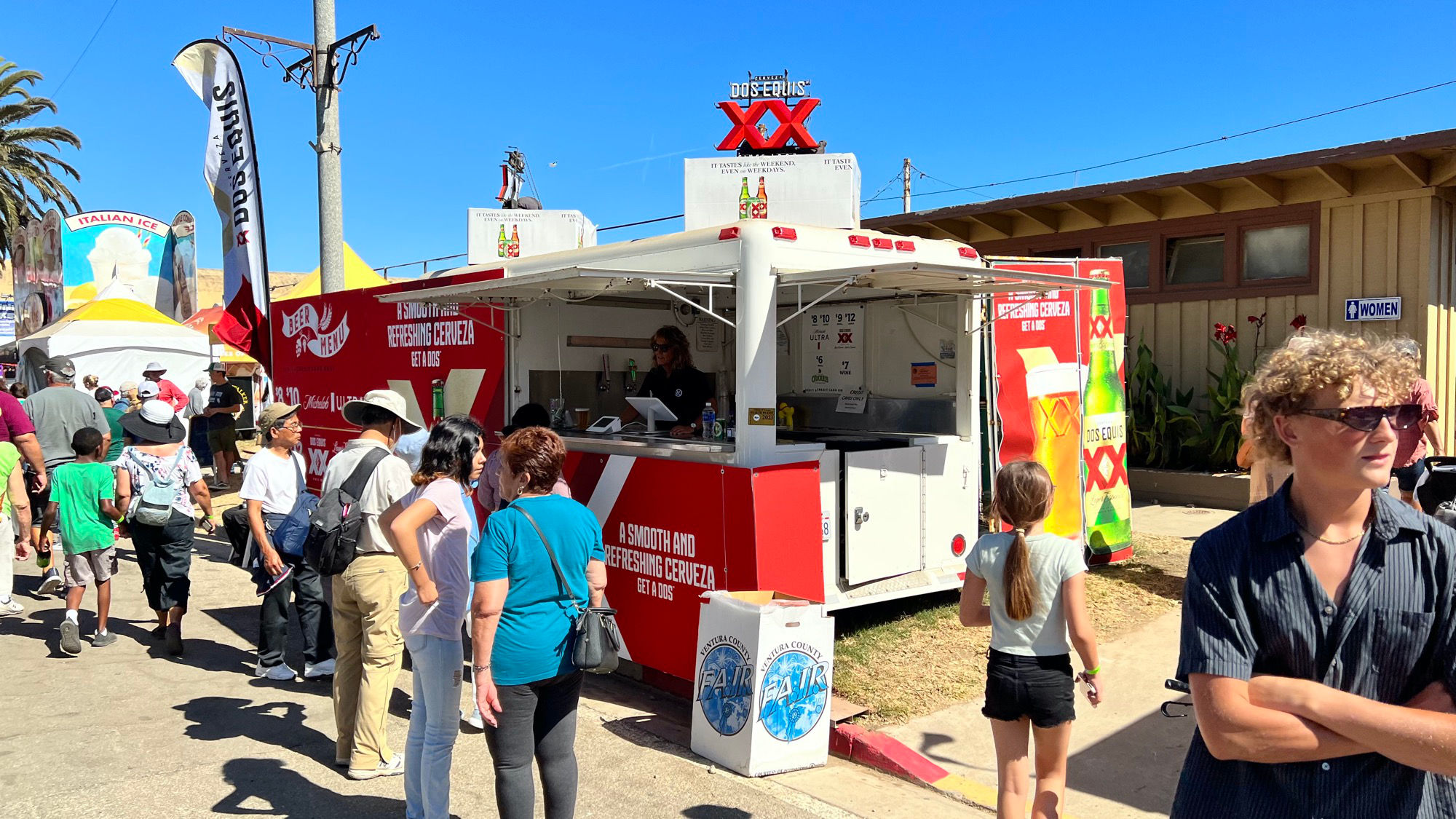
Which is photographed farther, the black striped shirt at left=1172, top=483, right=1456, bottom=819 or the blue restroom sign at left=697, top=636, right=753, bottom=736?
the blue restroom sign at left=697, top=636, right=753, bottom=736

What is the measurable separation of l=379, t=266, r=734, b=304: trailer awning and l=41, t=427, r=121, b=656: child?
7.17ft

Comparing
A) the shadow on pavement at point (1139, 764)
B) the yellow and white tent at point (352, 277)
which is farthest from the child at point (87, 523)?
the yellow and white tent at point (352, 277)

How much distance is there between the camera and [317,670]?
6.06m

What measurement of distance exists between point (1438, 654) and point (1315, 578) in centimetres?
23

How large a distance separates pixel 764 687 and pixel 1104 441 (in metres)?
4.47

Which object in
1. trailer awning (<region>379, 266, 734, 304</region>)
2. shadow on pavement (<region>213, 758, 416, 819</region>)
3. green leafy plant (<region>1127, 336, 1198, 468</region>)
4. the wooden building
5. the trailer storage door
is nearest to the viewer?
shadow on pavement (<region>213, 758, 416, 819</region>)

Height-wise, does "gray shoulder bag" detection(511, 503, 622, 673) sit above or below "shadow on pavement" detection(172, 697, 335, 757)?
above

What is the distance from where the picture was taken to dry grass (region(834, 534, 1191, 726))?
5570 millimetres

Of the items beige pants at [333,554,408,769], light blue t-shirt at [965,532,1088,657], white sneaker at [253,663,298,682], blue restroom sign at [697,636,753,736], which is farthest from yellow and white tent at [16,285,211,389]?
light blue t-shirt at [965,532,1088,657]

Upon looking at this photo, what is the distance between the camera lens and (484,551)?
3375 mm

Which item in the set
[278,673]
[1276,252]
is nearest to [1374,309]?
[1276,252]

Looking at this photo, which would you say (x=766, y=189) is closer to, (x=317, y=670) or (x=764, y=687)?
(x=317, y=670)

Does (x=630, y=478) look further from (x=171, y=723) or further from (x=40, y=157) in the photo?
(x=40, y=157)

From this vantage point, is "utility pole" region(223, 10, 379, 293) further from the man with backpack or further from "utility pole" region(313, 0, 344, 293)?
the man with backpack
